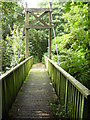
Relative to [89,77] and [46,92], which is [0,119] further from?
[89,77]

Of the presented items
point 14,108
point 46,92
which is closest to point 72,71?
point 46,92

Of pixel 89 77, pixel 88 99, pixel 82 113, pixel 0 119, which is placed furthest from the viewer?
pixel 89 77

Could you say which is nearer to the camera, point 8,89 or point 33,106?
point 8,89

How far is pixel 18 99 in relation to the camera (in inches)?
158

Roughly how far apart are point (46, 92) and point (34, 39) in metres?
15.9

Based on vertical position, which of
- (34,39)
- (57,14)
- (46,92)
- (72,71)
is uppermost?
(57,14)

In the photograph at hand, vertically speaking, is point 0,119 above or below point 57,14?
below

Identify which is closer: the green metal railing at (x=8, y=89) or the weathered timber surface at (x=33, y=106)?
the green metal railing at (x=8, y=89)

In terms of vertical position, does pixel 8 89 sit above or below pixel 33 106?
above

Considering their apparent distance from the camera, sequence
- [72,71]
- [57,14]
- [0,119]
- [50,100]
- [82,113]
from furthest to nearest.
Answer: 1. [57,14]
2. [72,71]
3. [50,100]
4. [0,119]
5. [82,113]

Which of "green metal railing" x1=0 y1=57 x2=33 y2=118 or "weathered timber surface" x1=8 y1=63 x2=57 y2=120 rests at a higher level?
"green metal railing" x1=0 y1=57 x2=33 y2=118

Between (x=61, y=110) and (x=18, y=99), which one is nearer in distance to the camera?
(x=61, y=110)

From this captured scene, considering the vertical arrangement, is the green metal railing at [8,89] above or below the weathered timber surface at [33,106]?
above

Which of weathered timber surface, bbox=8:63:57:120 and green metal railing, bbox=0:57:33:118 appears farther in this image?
weathered timber surface, bbox=8:63:57:120
